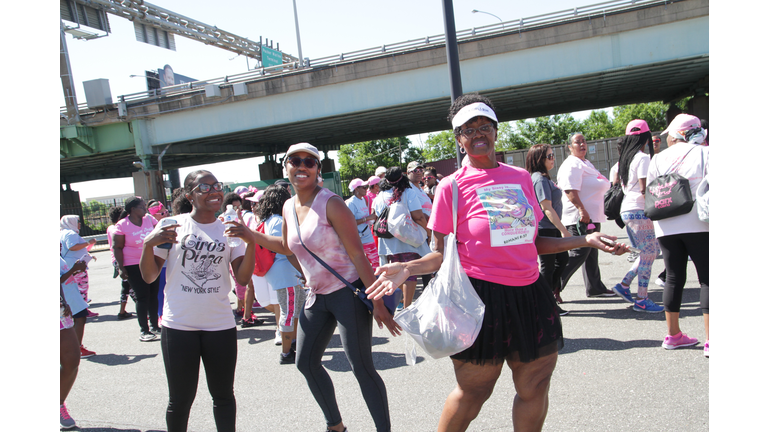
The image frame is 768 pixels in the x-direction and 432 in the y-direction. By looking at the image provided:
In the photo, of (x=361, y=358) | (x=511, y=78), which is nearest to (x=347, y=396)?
(x=361, y=358)

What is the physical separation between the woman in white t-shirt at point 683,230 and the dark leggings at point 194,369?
3.54 metres

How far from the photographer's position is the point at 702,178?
4.08 m

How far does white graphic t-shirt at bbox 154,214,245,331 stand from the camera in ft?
10.0

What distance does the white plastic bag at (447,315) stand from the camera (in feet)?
8.07

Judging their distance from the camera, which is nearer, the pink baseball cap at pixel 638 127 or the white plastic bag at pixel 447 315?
the white plastic bag at pixel 447 315

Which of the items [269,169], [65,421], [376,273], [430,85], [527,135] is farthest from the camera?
[527,135]

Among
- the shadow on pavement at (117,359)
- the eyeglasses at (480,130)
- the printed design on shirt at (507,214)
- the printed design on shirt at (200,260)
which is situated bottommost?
the shadow on pavement at (117,359)

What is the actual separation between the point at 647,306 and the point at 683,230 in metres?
2.02

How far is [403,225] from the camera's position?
6090 mm

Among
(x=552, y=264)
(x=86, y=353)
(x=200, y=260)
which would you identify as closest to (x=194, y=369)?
(x=200, y=260)

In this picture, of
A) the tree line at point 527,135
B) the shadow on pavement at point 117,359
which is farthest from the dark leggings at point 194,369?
the tree line at point 527,135

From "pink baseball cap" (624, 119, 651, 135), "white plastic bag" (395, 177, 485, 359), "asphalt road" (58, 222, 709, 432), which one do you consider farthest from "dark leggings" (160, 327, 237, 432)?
"pink baseball cap" (624, 119, 651, 135)

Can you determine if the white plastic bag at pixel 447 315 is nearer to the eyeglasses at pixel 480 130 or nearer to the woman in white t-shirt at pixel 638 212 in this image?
the eyeglasses at pixel 480 130

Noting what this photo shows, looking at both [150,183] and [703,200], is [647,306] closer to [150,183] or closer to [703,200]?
[703,200]
